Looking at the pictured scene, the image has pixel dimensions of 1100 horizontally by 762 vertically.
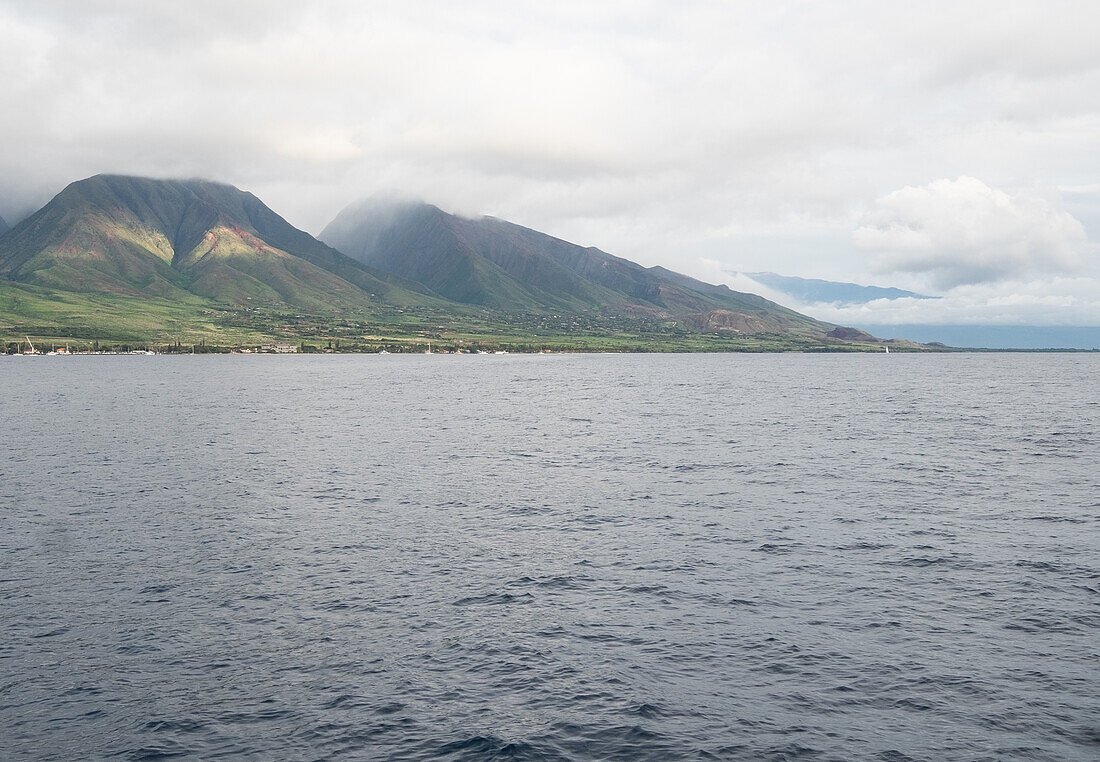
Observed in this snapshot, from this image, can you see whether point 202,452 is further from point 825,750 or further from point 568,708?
point 825,750

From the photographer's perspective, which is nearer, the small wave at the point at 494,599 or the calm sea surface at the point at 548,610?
the calm sea surface at the point at 548,610

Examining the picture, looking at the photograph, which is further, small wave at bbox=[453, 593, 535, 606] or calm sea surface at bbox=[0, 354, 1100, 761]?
small wave at bbox=[453, 593, 535, 606]

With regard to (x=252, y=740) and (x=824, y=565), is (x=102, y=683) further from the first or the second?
(x=824, y=565)

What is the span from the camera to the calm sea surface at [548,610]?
114 ft

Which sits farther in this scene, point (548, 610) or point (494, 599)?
point (494, 599)

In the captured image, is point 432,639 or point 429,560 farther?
point 429,560

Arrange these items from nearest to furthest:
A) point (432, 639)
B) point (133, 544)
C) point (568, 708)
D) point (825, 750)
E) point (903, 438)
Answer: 1. point (825, 750)
2. point (568, 708)
3. point (432, 639)
4. point (133, 544)
5. point (903, 438)

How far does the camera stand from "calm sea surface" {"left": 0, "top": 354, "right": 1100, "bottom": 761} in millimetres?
34656

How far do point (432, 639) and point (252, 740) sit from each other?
12.3m

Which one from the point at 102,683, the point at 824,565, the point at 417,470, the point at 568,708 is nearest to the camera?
the point at 568,708

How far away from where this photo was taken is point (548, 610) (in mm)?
49031

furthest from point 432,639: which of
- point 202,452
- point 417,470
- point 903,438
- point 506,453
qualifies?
point 903,438

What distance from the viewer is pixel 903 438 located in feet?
436

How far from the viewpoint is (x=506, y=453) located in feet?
372
